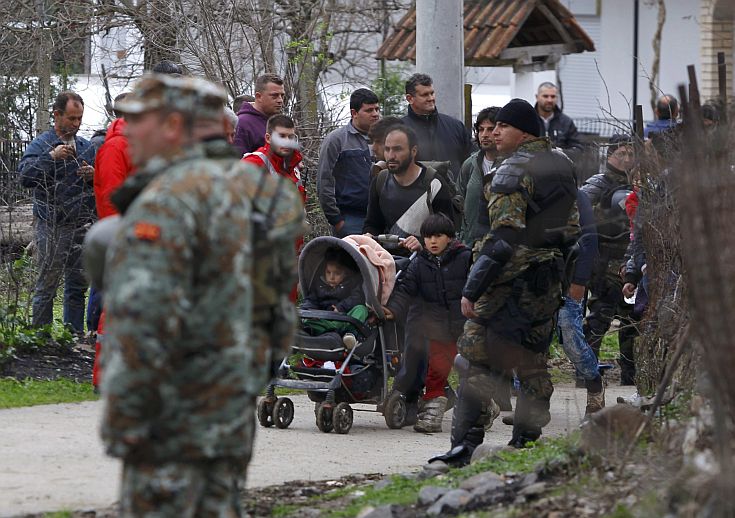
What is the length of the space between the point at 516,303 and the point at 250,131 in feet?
10.6

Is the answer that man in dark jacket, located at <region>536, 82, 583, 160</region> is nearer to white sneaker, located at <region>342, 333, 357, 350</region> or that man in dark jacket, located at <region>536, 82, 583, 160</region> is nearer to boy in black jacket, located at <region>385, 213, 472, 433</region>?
boy in black jacket, located at <region>385, 213, 472, 433</region>

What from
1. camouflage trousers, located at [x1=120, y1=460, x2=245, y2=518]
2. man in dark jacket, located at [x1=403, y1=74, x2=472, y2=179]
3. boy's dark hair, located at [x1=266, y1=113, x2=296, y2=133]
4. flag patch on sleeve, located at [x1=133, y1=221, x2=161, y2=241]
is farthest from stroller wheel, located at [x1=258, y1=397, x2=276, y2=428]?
flag patch on sleeve, located at [x1=133, y1=221, x2=161, y2=241]

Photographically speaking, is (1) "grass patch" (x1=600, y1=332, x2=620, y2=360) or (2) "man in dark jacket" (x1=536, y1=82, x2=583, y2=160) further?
(2) "man in dark jacket" (x1=536, y1=82, x2=583, y2=160)

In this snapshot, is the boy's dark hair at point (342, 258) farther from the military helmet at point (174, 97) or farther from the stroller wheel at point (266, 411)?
the military helmet at point (174, 97)

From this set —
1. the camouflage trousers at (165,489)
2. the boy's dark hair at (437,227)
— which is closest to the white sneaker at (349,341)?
the boy's dark hair at (437,227)

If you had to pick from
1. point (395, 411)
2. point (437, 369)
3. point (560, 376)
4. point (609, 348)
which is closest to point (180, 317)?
point (395, 411)

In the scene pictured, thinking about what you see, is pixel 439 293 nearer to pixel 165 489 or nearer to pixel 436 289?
pixel 436 289

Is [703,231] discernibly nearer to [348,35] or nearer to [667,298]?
[667,298]

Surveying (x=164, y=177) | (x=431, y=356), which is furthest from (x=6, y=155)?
(x=164, y=177)

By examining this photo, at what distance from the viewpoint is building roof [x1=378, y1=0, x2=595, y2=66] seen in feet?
46.8

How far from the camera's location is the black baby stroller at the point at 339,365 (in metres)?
8.48

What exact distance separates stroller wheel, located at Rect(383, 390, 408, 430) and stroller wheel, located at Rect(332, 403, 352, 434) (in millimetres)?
290

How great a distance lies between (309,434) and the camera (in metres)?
8.41

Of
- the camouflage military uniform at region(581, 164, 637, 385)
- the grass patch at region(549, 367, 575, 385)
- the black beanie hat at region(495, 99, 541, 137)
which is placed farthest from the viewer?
the grass patch at region(549, 367, 575, 385)
